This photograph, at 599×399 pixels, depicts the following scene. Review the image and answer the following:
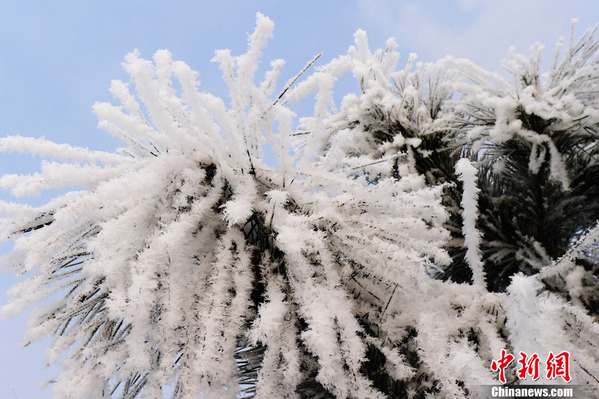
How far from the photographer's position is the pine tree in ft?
3.02

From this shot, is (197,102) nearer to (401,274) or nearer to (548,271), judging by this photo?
(401,274)

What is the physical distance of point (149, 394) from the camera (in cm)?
93

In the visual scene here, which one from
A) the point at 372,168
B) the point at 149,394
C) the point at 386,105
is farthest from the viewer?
the point at 386,105

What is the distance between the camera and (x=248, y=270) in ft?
3.41

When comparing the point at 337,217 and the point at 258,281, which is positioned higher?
the point at 337,217

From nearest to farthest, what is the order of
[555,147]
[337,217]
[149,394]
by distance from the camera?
[149,394]
[337,217]
[555,147]

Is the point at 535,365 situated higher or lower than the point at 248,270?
lower

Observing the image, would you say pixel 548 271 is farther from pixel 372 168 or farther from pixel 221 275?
pixel 221 275

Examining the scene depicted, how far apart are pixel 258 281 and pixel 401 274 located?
318 mm

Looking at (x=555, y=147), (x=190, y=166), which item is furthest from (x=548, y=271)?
(x=555, y=147)

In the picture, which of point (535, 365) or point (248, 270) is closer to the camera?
point (535, 365)

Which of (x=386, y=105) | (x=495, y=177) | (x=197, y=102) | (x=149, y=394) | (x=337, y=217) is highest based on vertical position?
(x=386, y=105)

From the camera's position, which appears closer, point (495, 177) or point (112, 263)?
point (112, 263)

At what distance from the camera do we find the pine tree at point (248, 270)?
3.02 ft
